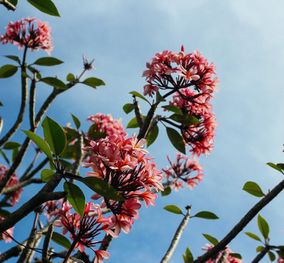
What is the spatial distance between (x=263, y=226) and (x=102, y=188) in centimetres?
218

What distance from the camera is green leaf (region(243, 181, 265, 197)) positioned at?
3.39 meters

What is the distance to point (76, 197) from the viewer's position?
2.09m

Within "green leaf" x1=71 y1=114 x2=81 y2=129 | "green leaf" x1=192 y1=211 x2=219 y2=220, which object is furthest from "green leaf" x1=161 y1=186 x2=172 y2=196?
"green leaf" x1=192 y1=211 x2=219 y2=220

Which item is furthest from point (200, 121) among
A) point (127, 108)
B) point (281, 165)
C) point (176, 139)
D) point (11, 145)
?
point (11, 145)

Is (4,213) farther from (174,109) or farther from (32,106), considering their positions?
(174,109)

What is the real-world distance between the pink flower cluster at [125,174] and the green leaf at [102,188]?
0.15 meters

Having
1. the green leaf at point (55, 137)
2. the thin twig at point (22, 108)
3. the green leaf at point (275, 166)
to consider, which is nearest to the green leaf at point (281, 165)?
the green leaf at point (275, 166)

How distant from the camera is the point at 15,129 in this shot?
5156mm

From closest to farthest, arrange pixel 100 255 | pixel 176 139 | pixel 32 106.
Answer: pixel 100 255
pixel 176 139
pixel 32 106

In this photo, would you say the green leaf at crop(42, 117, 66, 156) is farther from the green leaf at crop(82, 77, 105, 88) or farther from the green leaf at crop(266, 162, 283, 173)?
the green leaf at crop(82, 77, 105, 88)

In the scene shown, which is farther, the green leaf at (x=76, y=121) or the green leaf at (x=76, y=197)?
the green leaf at (x=76, y=121)

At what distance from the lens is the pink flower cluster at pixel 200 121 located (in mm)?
4191

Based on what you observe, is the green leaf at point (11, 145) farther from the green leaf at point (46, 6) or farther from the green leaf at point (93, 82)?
the green leaf at point (46, 6)

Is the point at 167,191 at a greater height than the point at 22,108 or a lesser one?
greater
